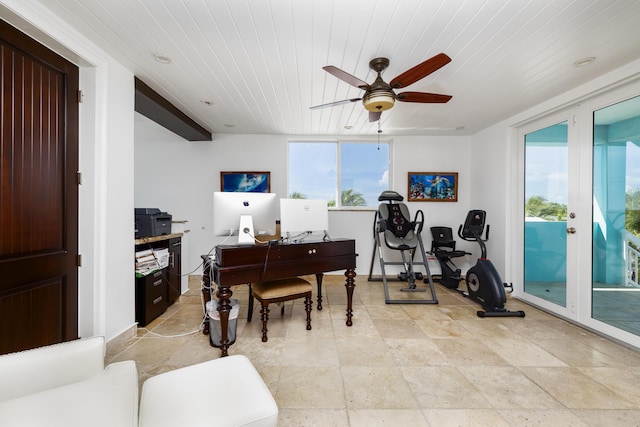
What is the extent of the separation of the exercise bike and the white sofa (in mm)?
2785

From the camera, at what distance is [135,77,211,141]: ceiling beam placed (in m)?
2.55

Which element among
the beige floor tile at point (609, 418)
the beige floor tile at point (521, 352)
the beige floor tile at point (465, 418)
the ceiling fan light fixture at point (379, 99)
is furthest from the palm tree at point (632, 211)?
the ceiling fan light fixture at point (379, 99)

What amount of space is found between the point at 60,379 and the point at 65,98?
6.31 ft

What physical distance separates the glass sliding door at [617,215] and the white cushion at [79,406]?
376 centimetres

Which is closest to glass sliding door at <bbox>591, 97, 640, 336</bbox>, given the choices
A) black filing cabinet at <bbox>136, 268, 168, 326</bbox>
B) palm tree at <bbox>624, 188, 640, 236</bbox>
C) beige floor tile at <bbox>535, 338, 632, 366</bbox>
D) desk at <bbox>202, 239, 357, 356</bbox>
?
palm tree at <bbox>624, 188, 640, 236</bbox>

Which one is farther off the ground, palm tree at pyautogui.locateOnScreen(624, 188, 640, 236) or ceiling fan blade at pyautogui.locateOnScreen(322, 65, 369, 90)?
ceiling fan blade at pyautogui.locateOnScreen(322, 65, 369, 90)

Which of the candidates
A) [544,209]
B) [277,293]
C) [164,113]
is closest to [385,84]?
[277,293]

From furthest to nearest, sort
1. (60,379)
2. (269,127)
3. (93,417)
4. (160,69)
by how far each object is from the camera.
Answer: (269,127)
(160,69)
(60,379)
(93,417)

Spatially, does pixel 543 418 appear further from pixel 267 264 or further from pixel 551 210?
pixel 551 210

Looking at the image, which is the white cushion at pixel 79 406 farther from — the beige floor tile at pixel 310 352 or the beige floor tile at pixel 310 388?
the beige floor tile at pixel 310 352

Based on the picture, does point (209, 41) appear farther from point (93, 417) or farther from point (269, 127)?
point (93, 417)

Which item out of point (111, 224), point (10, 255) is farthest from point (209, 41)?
point (10, 255)

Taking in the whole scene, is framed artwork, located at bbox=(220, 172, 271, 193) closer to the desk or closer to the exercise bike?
the desk

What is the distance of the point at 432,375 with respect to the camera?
180 cm
